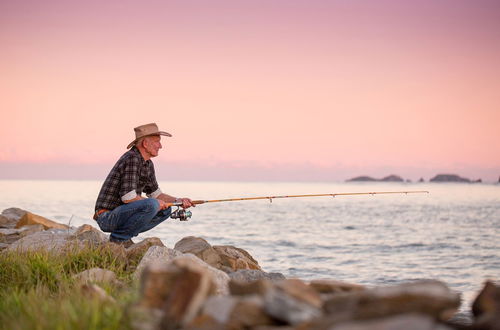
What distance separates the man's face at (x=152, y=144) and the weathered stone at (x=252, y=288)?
4.20 meters

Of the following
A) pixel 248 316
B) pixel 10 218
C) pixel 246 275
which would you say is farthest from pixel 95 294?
Result: pixel 10 218

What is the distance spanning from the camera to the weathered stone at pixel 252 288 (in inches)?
137

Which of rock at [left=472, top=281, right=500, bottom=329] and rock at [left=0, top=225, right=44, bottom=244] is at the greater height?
rock at [left=472, top=281, right=500, bottom=329]

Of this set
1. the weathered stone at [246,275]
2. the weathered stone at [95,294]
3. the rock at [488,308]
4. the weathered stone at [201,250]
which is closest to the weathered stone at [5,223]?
the weathered stone at [201,250]

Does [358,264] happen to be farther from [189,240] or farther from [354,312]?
[354,312]

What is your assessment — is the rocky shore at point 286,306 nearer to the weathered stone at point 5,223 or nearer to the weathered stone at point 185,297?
the weathered stone at point 185,297

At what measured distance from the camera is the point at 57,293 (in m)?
5.25

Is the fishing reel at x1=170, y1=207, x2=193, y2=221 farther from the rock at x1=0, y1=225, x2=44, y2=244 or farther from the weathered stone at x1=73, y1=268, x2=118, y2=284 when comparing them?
the rock at x1=0, y1=225, x2=44, y2=244

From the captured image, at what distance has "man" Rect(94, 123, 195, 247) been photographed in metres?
7.50

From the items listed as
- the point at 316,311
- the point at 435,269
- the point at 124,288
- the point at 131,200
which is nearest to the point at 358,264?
the point at 435,269

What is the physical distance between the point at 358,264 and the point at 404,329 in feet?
40.0

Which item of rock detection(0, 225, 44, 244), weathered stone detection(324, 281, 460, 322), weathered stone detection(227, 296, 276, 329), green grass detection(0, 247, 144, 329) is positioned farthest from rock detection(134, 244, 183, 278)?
rock detection(0, 225, 44, 244)

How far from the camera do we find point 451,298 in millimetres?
3104

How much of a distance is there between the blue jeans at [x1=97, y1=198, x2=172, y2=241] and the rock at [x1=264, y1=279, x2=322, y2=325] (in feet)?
14.3
